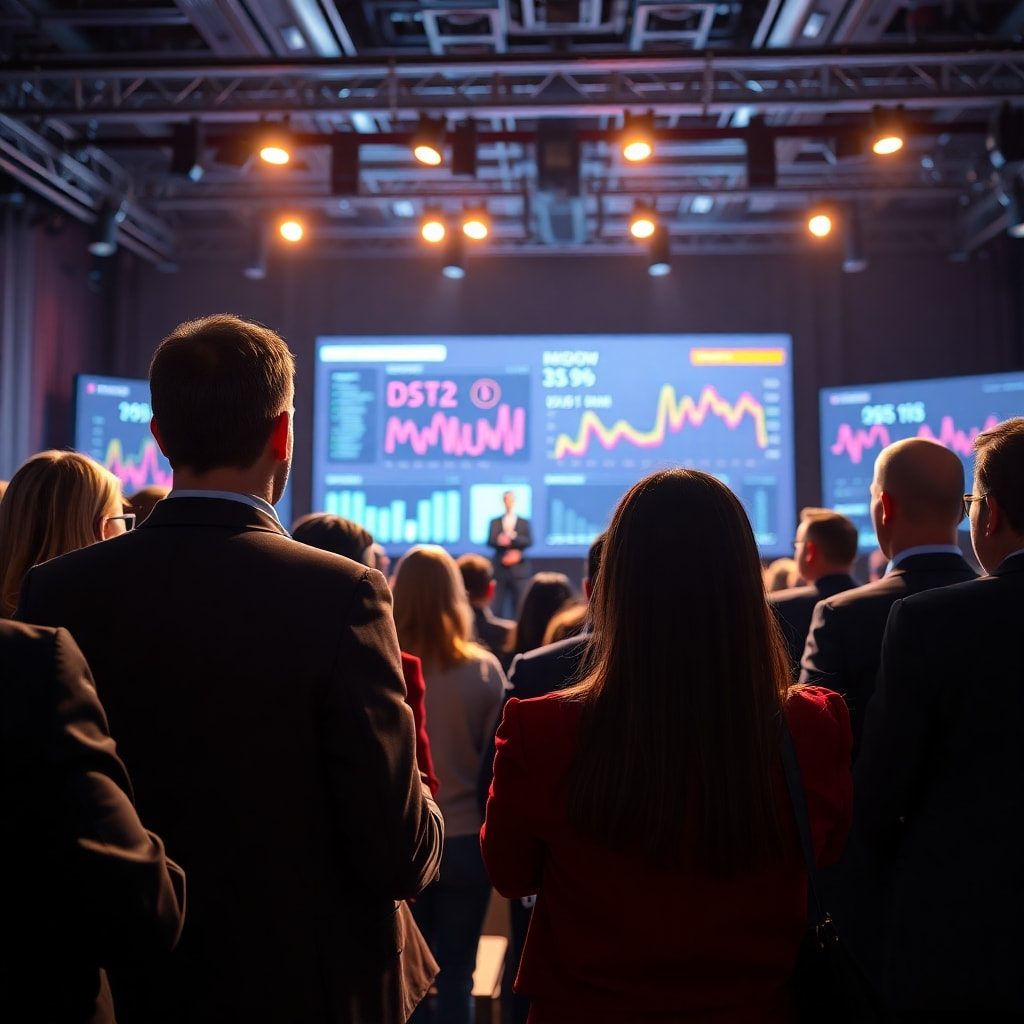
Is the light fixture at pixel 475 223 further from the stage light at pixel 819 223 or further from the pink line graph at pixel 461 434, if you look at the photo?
Result: the stage light at pixel 819 223

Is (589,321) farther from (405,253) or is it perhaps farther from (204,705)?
(204,705)

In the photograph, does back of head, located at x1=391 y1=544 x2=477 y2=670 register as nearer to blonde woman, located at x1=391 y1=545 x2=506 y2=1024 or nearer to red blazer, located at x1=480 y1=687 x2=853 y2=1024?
blonde woman, located at x1=391 y1=545 x2=506 y2=1024

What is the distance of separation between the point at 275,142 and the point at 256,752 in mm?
6209

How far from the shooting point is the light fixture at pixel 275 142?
6.67 m

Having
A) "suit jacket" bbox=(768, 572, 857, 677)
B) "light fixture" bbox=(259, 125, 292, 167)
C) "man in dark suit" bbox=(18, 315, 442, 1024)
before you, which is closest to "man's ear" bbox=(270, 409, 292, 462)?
"man in dark suit" bbox=(18, 315, 442, 1024)

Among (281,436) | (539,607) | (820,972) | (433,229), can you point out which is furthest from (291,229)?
(820,972)

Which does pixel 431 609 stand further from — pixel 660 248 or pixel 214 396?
pixel 660 248

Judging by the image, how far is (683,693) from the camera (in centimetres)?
123

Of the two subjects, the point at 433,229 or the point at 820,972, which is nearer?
the point at 820,972

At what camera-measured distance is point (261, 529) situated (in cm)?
134

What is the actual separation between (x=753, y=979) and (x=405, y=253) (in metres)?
9.25

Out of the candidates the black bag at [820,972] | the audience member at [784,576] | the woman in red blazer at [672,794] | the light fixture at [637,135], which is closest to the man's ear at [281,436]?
the woman in red blazer at [672,794]

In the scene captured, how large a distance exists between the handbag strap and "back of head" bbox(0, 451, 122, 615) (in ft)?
4.03

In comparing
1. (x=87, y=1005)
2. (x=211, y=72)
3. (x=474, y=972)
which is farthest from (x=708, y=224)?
(x=87, y=1005)
